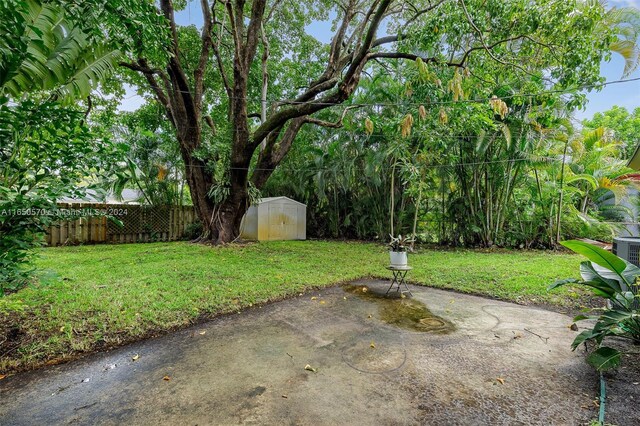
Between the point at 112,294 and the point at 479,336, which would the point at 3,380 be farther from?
the point at 479,336

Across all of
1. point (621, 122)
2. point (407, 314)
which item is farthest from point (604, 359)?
point (621, 122)

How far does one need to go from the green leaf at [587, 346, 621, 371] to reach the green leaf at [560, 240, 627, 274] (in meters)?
0.70

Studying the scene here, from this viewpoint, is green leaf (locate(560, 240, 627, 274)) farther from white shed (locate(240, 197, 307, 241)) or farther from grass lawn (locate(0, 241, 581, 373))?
white shed (locate(240, 197, 307, 241))

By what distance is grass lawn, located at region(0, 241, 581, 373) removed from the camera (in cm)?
253

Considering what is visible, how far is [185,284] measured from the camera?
4020mm

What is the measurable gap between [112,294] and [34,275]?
188 centimetres

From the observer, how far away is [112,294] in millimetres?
3428

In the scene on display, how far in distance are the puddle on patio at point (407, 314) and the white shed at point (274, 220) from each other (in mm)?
5874

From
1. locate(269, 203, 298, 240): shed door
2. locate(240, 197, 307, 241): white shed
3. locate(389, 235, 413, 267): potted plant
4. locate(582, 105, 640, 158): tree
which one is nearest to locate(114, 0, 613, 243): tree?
locate(240, 197, 307, 241): white shed

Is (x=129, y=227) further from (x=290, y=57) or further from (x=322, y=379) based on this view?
(x=322, y=379)

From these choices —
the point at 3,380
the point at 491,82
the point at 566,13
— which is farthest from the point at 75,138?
the point at 491,82

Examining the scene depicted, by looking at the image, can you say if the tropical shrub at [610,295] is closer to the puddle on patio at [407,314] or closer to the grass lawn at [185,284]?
the puddle on patio at [407,314]

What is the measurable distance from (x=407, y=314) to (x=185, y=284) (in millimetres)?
2970

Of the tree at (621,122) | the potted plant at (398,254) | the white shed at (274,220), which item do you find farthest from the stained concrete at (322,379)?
the tree at (621,122)
